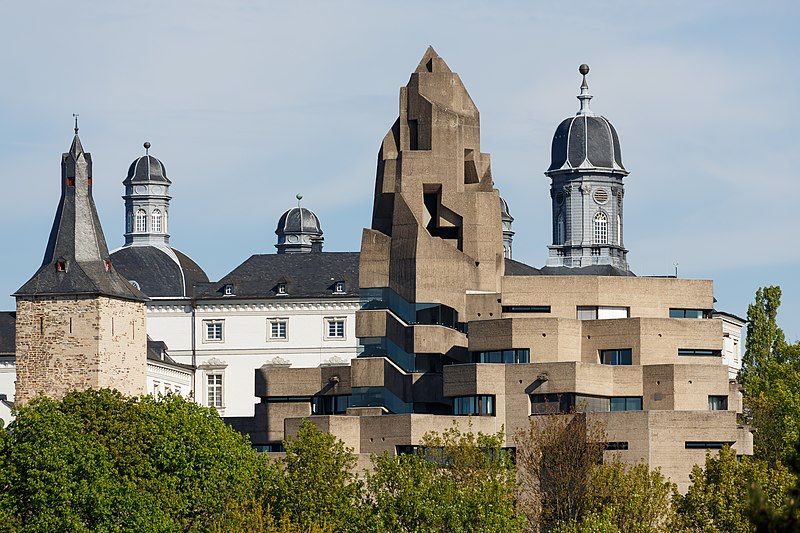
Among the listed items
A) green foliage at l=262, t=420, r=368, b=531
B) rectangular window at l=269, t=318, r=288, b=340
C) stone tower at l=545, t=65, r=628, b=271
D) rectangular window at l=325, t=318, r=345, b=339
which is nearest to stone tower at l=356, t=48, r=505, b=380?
green foliage at l=262, t=420, r=368, b=531

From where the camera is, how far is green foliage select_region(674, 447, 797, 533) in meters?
79.4

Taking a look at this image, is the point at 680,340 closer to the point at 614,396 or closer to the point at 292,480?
the point at 614,396

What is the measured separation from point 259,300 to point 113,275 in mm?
34218

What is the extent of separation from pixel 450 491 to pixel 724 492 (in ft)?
35.0

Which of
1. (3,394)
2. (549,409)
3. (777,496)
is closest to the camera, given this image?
(777,496)

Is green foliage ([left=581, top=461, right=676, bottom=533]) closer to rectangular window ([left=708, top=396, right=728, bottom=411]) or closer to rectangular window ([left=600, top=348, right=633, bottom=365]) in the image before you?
rectangular window ([left=708, top=396, right=728, bottom=411])

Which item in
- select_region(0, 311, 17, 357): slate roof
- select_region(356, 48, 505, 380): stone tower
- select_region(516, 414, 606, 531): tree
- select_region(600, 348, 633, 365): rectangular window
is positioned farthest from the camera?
select_region(0, 311, 17, 357): slate roof

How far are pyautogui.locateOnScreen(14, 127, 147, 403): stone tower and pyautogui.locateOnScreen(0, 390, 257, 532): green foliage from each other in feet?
63.3

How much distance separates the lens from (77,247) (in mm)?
112688

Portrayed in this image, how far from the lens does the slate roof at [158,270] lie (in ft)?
488

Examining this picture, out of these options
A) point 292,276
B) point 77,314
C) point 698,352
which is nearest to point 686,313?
point 698,352

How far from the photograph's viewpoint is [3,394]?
137250mm

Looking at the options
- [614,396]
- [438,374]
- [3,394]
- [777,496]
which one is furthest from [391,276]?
[3,394]

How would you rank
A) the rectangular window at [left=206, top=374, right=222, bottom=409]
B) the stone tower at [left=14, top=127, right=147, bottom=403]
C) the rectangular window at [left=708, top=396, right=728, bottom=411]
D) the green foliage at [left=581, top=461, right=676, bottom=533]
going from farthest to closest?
the rectangular window at [left=206, top=374, right=222, bottom=409], the stone tower at [left=14, top=127, right=147, bottom=403], the rectangular window at [left=708, top=396, right=728, bottom=411], the green foliage at [left=581, top=461, right=676, bottom=533]
